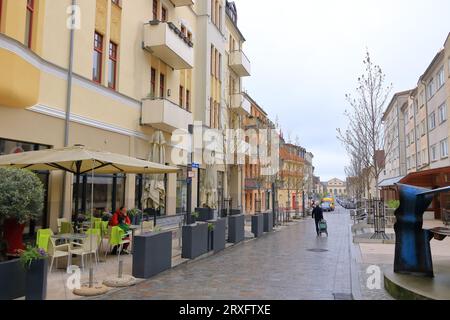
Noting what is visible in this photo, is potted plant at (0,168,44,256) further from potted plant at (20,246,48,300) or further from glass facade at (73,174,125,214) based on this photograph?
glass facade at (73,174,125,214)

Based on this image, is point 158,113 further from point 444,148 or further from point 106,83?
point 444,148

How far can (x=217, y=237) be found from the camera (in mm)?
13750

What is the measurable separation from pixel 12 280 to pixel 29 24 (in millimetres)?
8219

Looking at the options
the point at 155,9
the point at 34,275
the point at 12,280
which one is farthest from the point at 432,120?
the point at 12,280

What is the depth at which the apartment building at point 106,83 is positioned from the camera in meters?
11.1

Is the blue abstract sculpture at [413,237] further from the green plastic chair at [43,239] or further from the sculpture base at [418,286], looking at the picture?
the green plastic chair at [43,239]

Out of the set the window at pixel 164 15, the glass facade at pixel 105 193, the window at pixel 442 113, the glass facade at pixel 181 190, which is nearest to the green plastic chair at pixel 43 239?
the glass facade at pixel 105 193

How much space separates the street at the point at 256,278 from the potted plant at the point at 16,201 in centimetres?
206

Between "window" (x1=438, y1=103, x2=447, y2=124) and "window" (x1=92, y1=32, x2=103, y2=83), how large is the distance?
2796 cm

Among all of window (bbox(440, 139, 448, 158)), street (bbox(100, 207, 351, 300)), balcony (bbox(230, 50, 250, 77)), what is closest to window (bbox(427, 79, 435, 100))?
window (bbox(440, 139, 448, 158))

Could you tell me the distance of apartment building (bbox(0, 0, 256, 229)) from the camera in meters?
11.1

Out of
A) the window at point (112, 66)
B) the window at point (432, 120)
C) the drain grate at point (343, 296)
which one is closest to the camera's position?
the drain grate at point (343, 296)

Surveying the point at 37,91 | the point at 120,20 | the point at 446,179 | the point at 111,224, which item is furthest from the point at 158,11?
the point at 446,179

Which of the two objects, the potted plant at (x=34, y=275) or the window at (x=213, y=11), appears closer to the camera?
the potted plant at (x=34, y=275)
